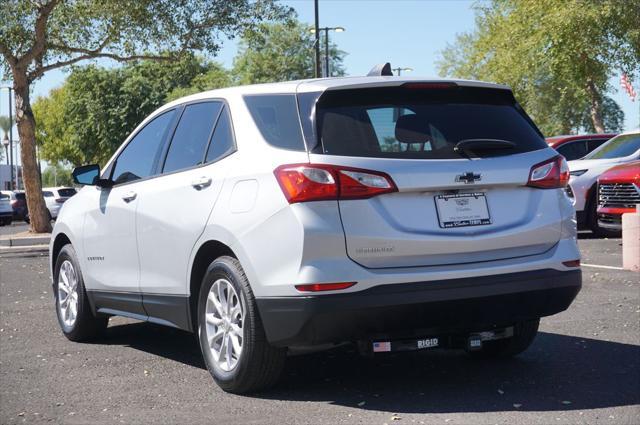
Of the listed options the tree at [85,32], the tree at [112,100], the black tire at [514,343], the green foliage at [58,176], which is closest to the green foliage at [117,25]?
the tree at [85,32]

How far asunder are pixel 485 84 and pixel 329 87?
0.97 m

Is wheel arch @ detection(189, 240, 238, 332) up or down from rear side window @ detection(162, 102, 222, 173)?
down

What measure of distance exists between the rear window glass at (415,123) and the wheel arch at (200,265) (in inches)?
37.9

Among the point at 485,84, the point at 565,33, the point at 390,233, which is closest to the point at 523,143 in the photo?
the point at 485,84

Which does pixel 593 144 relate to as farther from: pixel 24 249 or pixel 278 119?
pixel 278 119

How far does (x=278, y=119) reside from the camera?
5555 millimetres

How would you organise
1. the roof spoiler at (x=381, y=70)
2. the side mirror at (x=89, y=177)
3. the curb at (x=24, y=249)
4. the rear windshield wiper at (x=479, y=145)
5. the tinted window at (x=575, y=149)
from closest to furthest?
the rear windshield wiper at (x=479, y=145), the roof spoiler at (x=381, y=70), the side mirror at (x=89, y=177), the tinted window at (x=575, y=149), the curb at (x=24, y=249)

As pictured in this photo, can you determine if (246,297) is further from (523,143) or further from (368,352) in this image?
(523,143)

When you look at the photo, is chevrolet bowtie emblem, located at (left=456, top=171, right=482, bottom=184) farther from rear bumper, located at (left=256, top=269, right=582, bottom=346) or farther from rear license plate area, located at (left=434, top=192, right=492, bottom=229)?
rear bumper, located at (left=256, top=269, right=582, bottom=346)

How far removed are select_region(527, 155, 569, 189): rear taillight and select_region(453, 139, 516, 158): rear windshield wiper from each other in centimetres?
21

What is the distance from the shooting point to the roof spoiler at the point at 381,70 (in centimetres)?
Answer: 609

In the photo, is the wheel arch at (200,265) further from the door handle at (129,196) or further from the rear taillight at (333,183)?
the door handle at (129,196)

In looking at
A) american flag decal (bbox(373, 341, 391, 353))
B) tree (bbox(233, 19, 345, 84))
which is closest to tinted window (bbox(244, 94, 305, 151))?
american flag decal (bbox(373, 341, 391, 353))

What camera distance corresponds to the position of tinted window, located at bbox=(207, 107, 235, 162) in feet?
19.2
